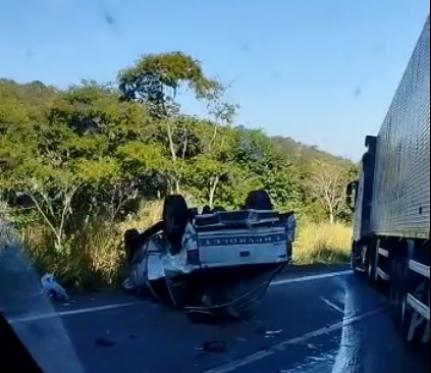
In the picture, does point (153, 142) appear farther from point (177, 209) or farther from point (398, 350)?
point (398, 350)

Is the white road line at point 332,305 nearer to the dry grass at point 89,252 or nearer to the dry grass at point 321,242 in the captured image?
the dry grass at point 321,242

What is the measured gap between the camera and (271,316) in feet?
34.3

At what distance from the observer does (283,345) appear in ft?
28.2

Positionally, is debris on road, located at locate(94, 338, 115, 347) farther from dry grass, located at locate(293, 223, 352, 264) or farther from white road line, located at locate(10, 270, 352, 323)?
dry grass, located at locate(293, 223, 352, 264)

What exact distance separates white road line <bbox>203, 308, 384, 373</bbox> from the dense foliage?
134 centimetres

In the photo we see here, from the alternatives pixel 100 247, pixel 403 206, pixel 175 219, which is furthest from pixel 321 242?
pixel 403 206

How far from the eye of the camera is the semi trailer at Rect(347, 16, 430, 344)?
11.7 ft

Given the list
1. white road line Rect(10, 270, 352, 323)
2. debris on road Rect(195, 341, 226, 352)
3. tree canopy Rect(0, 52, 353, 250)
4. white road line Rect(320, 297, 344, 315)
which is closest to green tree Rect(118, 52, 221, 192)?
tree canopy Rect(0, 52, 353, 250)

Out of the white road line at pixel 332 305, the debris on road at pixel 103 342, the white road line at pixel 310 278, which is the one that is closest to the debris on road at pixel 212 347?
the debris on road at pixel 103 342

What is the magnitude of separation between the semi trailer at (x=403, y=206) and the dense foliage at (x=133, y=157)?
1.86ft

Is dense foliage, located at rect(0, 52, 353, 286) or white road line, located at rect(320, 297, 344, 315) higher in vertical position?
dense foliage, located at rect(0, 52, 353, 286)

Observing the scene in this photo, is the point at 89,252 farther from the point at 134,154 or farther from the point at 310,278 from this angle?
the point at 310,278

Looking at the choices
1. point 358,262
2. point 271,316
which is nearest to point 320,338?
point 271,316

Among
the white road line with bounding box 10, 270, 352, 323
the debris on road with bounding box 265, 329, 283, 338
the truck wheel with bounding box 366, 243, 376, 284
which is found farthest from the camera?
the truck wheel with bounding box 366, 243, 376, 284
